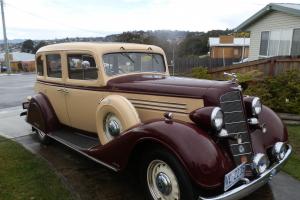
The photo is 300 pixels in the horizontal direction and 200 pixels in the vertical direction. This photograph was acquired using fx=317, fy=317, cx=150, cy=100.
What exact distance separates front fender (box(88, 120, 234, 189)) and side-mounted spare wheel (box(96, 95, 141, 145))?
0.43 m

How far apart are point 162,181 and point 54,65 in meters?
3.36

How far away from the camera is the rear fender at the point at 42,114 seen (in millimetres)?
5590

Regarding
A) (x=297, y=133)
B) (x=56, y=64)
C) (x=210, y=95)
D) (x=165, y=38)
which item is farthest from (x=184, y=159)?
(x=165, y=38)

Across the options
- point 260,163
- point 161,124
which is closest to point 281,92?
point 260,163

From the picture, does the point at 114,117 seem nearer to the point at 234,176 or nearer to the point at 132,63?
the point at 132,63

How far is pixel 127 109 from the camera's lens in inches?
156

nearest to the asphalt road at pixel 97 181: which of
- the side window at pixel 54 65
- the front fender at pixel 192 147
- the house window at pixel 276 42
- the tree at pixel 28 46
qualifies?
the front fender at pixel 192 147

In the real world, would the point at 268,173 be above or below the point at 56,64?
below

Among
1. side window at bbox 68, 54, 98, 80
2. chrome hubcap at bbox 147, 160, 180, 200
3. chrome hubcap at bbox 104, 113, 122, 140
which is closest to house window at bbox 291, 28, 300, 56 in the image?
side window at bbox 68, 54, 98, 80

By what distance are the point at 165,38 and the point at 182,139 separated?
27.0m

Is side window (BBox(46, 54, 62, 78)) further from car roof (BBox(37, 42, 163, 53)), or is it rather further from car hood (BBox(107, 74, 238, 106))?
car hood (BBox(107, 74, 238, 106))

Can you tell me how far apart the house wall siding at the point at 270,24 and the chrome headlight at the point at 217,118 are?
12666 mm

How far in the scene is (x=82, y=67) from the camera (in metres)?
4.96

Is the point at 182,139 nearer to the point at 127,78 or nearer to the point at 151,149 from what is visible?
the point at 151,149
